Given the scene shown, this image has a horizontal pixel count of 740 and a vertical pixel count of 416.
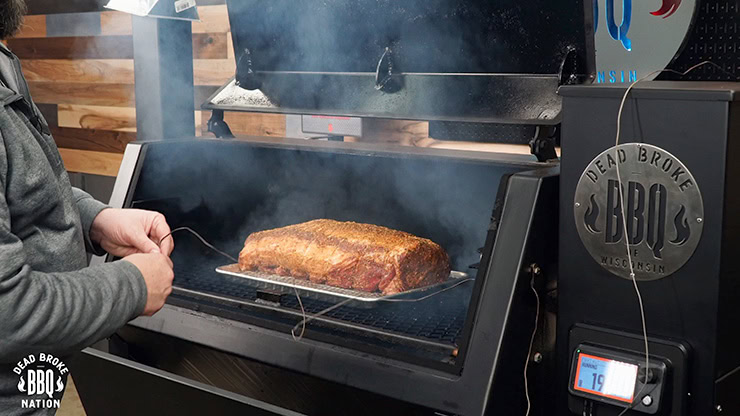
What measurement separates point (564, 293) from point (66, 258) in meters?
0.92

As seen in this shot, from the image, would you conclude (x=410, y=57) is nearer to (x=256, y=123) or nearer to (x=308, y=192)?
(x=308, y=192)

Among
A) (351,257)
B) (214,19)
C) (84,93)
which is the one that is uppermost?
(214,19)

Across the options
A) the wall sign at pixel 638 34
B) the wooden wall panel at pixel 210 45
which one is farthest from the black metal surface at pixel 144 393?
the wooden wall panel at pixel 210 45

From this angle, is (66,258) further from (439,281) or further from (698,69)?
(698,69)

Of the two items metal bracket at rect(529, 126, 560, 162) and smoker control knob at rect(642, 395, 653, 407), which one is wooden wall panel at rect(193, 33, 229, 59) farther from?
smoker control knob at rect(642, 395, 653, 407)

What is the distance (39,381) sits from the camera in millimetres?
1383

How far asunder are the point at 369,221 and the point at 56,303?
3.89 feet

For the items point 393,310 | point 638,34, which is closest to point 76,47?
point 393,310

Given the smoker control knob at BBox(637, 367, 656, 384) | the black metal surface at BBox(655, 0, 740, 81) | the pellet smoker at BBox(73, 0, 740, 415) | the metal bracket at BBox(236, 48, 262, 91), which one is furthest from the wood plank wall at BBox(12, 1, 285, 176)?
the smoker control knob at BBox(637, 367, 656, 384)

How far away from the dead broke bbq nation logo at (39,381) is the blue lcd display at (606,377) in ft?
3.16

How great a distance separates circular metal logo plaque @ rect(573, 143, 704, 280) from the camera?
1325 millimetres

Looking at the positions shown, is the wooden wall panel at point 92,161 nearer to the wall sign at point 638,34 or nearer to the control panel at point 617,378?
the wall sign at point 638,34

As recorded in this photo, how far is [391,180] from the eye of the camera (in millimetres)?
2154

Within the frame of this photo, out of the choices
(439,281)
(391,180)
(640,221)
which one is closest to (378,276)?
(439,281)
